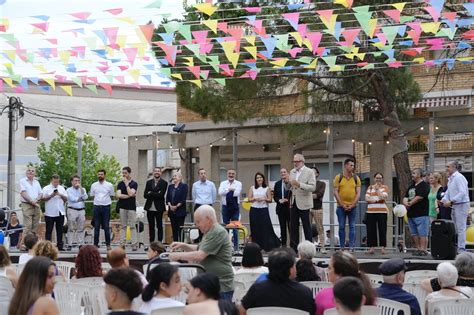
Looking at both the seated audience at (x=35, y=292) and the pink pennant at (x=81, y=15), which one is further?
the pink pennant at (x=81, y=15)

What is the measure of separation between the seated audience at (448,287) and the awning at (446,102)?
67.4ft

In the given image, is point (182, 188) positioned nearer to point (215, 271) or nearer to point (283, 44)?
point (283, 44)

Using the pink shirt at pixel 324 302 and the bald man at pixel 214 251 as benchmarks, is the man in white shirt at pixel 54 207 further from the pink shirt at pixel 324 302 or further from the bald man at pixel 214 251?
the pink shirt at pixel 324 302

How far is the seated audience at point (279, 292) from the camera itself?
8070 mm

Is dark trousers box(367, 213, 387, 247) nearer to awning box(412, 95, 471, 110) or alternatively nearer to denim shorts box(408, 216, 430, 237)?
denim shorts box(408, 216, 430, 237)

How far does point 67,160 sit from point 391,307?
1525 inches

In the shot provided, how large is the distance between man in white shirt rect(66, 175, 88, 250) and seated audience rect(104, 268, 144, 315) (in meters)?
12.9

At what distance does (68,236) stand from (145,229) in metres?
3.37

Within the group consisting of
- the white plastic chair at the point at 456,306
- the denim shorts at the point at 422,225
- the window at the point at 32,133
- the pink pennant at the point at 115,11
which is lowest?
the white plastic chair at the point at 456,306

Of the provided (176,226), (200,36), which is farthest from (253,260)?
(176,226)

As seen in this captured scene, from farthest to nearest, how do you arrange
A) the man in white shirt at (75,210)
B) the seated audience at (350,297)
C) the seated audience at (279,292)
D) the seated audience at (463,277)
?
the man in white shirt at (75,210) → the seated audience at (463,277) → the seated audience at (279,292) → the seated audience at (350,297)

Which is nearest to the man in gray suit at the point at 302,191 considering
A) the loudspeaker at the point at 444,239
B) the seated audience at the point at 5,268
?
the loudspeaker at the point at 444,239

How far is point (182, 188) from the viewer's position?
61.7ft

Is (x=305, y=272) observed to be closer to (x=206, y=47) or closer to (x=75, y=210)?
(x=206, y=47)
